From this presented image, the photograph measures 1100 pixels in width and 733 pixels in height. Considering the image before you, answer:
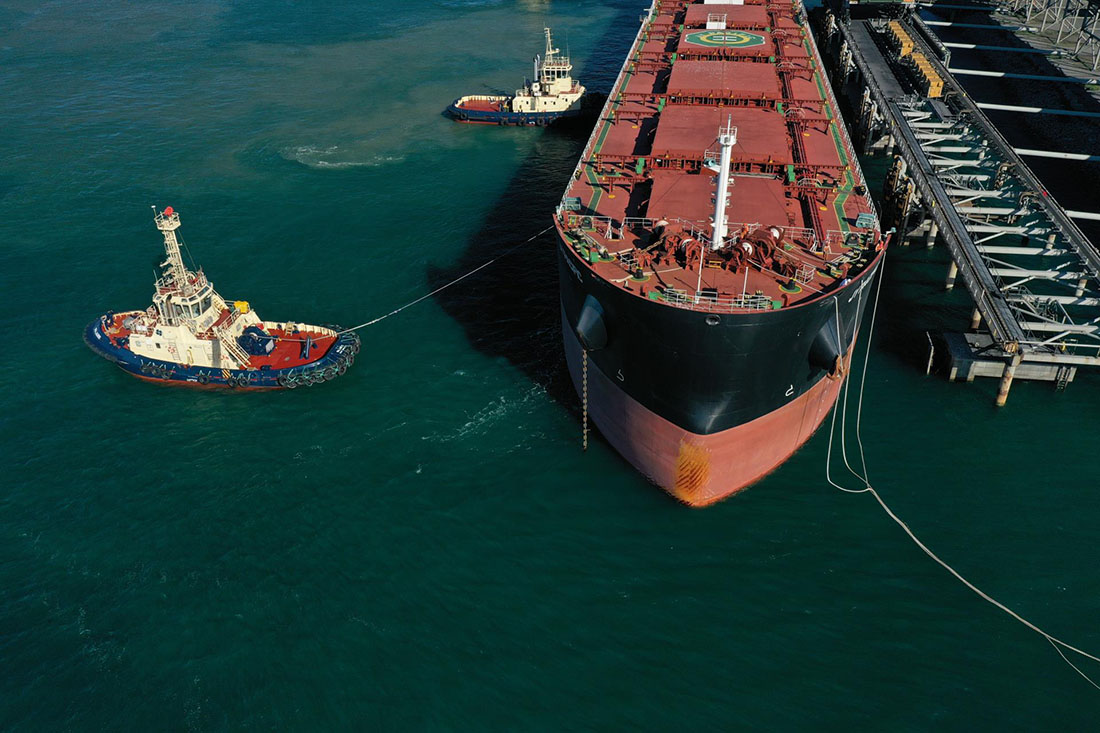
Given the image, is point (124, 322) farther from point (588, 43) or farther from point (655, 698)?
point (588, 43)

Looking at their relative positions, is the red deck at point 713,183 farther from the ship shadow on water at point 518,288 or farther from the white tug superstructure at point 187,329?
the white tug superstructure at point 187,329

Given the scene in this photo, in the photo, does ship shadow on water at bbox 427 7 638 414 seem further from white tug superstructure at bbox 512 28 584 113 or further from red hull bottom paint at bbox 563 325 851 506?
white tug superstructure at bbox 512 28 584 113

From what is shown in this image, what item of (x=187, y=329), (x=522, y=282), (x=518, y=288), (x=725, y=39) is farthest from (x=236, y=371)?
(x=725, y=39)

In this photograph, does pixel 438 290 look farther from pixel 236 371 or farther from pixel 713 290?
pixel 713 290

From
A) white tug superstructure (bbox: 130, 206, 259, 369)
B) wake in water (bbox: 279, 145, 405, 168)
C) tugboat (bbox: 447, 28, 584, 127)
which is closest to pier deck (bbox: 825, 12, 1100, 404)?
tugboat (bbox: 447, 28, 584, 127)

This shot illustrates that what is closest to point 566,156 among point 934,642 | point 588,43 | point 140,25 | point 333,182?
point 333,182

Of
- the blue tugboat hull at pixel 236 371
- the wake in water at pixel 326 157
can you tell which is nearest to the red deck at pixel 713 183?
the blue tugboat hull at pixel 236 371
